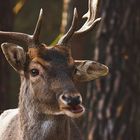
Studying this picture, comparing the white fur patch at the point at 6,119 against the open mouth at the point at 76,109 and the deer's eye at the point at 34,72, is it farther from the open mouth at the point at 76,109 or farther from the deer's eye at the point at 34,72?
the open mouth at the point at 76,109

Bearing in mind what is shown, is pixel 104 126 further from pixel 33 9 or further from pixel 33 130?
pixel 33 9

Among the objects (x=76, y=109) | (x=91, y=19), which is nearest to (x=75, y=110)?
(x=76, y=109)

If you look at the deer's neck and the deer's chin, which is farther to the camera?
the deer's neck

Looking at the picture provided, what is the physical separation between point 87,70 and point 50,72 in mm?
817

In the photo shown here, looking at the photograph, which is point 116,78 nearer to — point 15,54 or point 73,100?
point 15,54

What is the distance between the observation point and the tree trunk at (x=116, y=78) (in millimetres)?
14539

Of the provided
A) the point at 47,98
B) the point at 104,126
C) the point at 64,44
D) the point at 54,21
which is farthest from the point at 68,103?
the point at 54,21

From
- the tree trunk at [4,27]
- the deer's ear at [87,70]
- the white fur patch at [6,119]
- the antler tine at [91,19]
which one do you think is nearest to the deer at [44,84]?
the deer's ear at [87,70]

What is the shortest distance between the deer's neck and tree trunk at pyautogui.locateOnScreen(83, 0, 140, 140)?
4427 millimetres

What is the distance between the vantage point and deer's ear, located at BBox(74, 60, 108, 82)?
410 inches

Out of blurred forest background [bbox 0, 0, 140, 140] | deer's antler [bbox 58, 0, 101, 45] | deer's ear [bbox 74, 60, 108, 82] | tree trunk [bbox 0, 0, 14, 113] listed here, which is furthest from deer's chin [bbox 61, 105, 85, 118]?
blurred forest background [bbox 0, 0, 140, 140]

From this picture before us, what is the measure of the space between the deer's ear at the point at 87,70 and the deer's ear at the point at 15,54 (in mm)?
639

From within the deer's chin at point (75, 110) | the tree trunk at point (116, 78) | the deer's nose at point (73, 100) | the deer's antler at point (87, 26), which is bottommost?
the tree trunk at point (116, 78)

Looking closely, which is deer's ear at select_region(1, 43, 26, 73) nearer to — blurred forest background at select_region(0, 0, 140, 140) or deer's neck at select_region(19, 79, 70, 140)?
deer's neck at select_region(19, 79, 70, 140)
